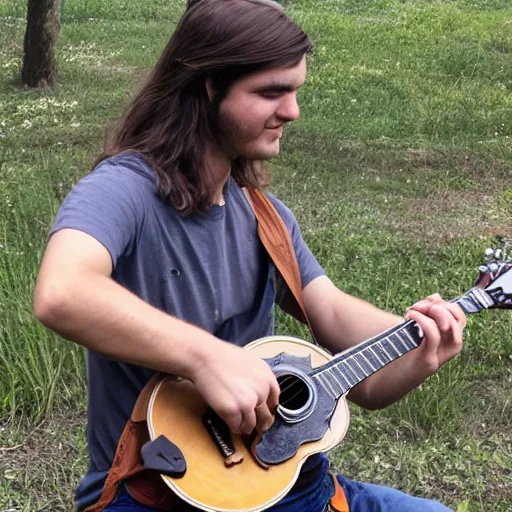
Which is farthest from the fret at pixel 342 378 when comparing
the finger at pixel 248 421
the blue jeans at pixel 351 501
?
the finger at pixel 248 421

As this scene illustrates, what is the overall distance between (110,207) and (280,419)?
60 centimetres

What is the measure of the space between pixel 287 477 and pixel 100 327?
535 millimetres

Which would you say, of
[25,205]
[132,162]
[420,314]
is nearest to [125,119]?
[132,162]

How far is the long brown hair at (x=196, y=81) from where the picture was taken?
6.46ft

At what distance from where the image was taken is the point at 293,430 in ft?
6.38

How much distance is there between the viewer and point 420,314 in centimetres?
200

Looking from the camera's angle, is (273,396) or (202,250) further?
(202,250)

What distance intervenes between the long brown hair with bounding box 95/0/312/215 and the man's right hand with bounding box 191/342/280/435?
39 centimetres

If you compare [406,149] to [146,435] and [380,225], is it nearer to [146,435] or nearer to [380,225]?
[380,225]

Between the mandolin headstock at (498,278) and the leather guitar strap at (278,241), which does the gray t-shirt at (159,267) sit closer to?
the leather guitar strap at (278,241)

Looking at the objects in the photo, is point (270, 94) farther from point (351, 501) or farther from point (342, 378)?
point (351, 501)

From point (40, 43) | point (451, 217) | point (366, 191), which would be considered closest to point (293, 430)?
point (451, 217)

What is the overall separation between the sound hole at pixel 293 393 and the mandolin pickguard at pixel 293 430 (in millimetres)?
29

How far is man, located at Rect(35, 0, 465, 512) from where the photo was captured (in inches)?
68.0
